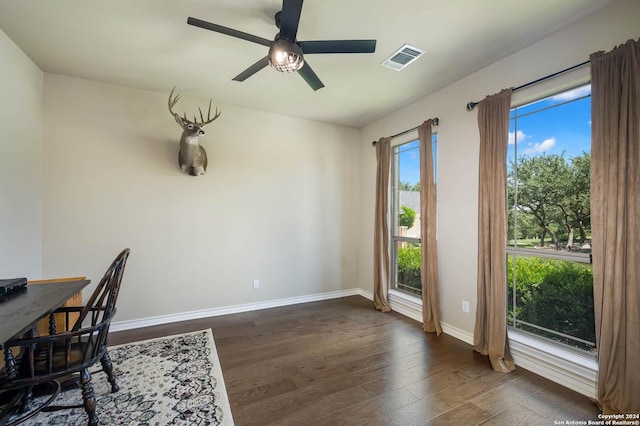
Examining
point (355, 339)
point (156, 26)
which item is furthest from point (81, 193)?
point (355, 339)

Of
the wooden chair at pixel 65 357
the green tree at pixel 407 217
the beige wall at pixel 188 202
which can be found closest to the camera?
the wooden chair at pixel 65 357

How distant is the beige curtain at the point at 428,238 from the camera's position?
3.17m

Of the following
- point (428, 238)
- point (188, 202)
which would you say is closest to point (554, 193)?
point (428, 238)

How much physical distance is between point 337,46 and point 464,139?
1849 millimetres

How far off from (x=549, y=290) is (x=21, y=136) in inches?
202

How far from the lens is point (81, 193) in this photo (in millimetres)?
3057

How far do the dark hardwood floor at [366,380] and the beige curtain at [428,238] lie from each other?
0.80ft

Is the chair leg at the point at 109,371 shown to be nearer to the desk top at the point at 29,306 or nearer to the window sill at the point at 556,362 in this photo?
the desk top at the point at 29,306

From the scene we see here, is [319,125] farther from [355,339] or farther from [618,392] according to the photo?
[618,392]

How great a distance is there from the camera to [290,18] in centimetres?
172

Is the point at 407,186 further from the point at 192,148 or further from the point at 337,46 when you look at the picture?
the point at 192,148

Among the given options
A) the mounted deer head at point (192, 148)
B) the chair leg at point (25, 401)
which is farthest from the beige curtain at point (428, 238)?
the chair leg at point (25, 401)

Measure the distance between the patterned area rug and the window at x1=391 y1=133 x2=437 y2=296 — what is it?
8.82 feet

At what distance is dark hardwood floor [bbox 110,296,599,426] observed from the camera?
184 cm
